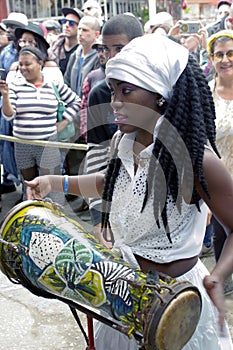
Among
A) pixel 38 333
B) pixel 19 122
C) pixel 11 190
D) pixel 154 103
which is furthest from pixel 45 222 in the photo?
pixel 11 190

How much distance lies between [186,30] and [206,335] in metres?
5.30

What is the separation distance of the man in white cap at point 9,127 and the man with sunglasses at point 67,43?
0.53 m

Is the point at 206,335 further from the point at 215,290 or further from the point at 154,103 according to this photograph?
the point at 154,103

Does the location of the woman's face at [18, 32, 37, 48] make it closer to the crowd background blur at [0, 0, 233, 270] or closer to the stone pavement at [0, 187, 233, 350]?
the crowd background blur at [0, 0, 233, 270]

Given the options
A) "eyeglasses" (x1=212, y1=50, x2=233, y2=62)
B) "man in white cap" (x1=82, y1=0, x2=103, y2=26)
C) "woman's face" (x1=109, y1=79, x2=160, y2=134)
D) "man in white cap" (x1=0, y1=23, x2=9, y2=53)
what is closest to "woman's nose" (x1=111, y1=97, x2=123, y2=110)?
"woman's face" (x1=109, y1=79, x2=160, y2=134)

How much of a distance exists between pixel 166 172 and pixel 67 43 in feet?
18.9

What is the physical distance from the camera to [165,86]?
184 centimetres

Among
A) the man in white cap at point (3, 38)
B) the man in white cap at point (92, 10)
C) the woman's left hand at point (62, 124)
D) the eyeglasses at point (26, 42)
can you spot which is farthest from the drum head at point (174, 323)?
the man in white cap at point (3, 38)

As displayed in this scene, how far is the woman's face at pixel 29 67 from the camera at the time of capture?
5.11 meters

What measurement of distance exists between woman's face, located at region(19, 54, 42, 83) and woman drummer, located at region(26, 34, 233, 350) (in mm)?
3223

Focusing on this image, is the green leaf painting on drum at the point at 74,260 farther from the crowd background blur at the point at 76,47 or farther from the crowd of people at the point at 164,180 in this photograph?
the crowd background blur at the point at 76,47

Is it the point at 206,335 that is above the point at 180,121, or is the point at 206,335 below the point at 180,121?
below

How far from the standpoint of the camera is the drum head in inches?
63.7

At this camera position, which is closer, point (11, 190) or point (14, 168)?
point (14, 168)
